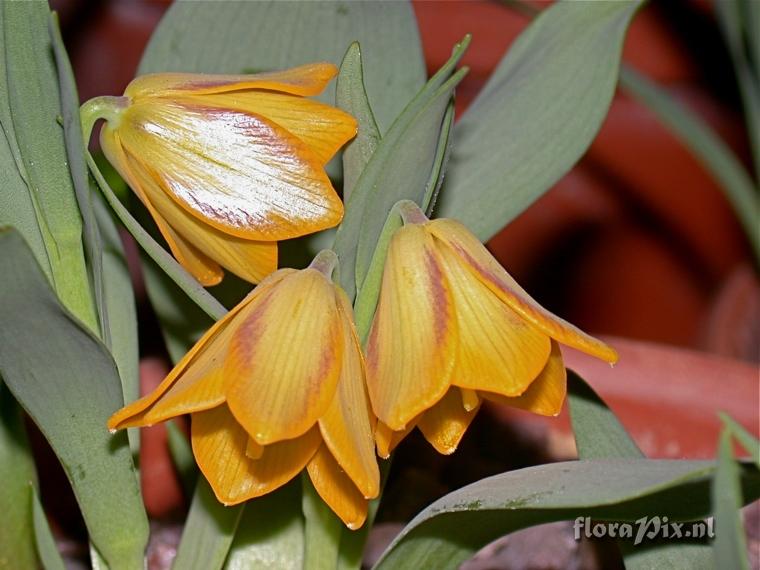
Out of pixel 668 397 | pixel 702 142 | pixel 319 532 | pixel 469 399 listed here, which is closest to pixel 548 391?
pixel 469 399

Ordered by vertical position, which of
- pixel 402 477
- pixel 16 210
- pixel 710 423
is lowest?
pixel 402 477

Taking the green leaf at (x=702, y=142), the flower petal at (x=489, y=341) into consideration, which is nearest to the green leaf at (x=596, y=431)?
the flower petal at (x=489, y=341)

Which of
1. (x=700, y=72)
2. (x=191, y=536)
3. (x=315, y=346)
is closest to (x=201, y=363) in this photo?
(x=315, y=346)

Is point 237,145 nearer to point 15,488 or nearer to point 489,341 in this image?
point 489,341

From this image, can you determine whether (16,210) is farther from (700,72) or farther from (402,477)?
(700,72)

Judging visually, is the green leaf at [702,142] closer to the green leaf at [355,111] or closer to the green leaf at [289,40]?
the green leaf at [289,40]

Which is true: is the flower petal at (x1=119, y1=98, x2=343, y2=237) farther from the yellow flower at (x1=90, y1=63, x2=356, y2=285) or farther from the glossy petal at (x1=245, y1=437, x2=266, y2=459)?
the glossy petal at (x1=245, y1=437, x2=266, y2=459)
